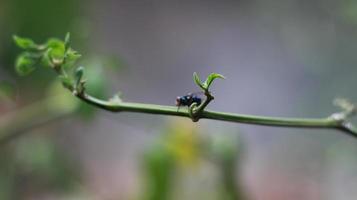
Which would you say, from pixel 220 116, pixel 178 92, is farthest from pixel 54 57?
pixel 178 92

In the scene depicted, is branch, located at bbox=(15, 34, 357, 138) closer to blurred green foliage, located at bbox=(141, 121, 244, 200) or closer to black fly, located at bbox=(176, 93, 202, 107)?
black fly, located at bbox=(176, 93, 202, 107)

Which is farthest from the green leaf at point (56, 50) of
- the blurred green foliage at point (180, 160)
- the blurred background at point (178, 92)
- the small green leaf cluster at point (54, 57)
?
the blurred green foliage at point (180, 160)

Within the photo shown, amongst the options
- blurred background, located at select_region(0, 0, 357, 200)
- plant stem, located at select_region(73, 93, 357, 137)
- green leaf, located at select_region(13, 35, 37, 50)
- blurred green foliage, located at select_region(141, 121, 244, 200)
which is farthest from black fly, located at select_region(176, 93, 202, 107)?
blurred green foliage, located at select_region(141, 121, 244, 200)

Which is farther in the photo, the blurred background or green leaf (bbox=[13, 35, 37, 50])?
the blurred background

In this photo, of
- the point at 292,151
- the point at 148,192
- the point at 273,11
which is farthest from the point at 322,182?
the point at 148,192

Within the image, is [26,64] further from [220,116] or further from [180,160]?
[180,160]

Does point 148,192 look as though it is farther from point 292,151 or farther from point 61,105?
point 292,151

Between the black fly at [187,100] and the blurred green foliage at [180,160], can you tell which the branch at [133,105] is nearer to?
the black fly at [187,100]
